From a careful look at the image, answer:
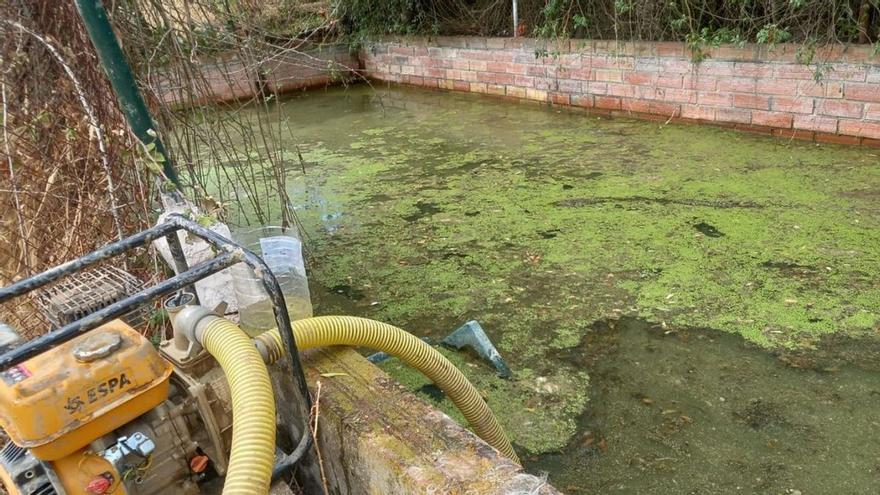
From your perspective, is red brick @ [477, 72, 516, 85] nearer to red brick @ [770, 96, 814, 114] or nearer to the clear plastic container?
red brick @ [770, 96, 814, 114]

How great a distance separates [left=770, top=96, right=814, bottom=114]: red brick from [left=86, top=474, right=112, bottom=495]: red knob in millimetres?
4852

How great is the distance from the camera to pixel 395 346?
171 cm

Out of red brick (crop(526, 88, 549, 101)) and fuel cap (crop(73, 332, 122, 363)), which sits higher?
fuel cap (crop(73, 332, 122, 363))

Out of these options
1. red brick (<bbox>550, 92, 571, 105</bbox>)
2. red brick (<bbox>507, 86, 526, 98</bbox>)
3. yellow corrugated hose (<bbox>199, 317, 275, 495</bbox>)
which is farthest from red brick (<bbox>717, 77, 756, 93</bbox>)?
yellow corrugated hose (<bbox>199, 317, 275, 495</bbox>)

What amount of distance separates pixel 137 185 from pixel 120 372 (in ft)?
4.20

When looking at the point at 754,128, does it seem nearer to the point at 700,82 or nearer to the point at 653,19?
the point at 700,82

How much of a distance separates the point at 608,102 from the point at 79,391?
5399 millimetres

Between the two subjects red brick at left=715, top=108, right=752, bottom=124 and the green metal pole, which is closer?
the green metal pole

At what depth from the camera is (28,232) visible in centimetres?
247

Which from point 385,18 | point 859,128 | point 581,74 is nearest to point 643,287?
point 859,128

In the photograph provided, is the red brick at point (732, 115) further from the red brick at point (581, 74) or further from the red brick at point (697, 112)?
the red brick at point (581, 74)

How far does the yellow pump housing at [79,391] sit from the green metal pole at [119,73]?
0.92 metres

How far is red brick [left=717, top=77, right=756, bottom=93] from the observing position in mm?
4750

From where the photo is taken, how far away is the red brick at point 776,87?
14.9 feet
